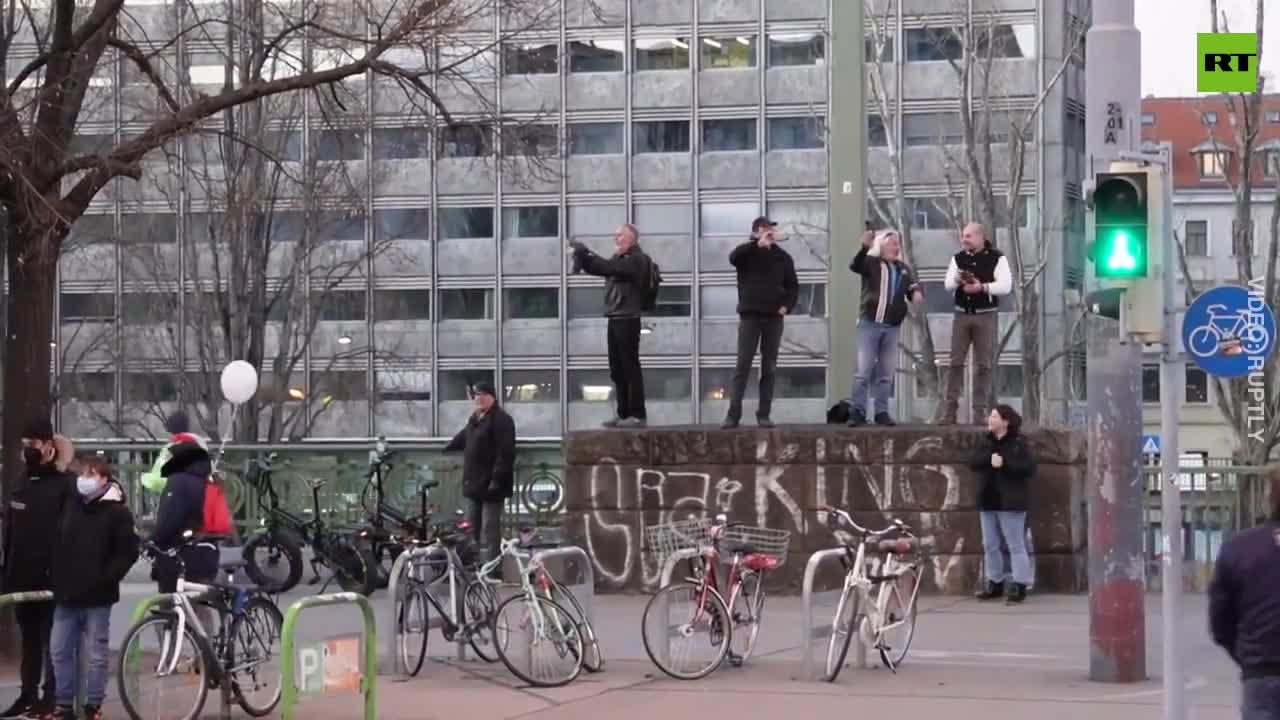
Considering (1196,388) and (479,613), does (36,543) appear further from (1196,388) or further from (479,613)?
(1196,388)

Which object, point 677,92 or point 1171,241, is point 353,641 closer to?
point 1171,241

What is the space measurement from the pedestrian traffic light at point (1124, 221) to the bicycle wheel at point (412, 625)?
551 cm

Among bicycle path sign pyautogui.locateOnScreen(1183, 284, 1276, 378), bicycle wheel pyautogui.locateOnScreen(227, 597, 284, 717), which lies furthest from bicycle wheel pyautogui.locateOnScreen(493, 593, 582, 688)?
bicycle path sign pyautogui.locateOnScreen(1183, 284, 1276, 378)

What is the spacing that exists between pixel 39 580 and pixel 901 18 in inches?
2111

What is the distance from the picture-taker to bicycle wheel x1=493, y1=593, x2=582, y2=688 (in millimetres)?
13680

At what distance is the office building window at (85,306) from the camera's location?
6794cm

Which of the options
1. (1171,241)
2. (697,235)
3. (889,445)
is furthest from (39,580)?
(697,235)

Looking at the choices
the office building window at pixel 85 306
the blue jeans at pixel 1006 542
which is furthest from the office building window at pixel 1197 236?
the blue jeans at pixel 1006 542

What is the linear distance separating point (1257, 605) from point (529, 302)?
63753mm

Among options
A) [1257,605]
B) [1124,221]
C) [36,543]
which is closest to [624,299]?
[36,543]

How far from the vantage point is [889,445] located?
63.4ft

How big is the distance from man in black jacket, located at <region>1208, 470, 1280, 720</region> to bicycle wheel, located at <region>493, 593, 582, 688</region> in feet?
20.8

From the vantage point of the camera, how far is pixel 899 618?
14.5 metres

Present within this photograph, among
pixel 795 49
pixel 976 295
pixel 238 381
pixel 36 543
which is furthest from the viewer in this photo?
pixel 795 49
